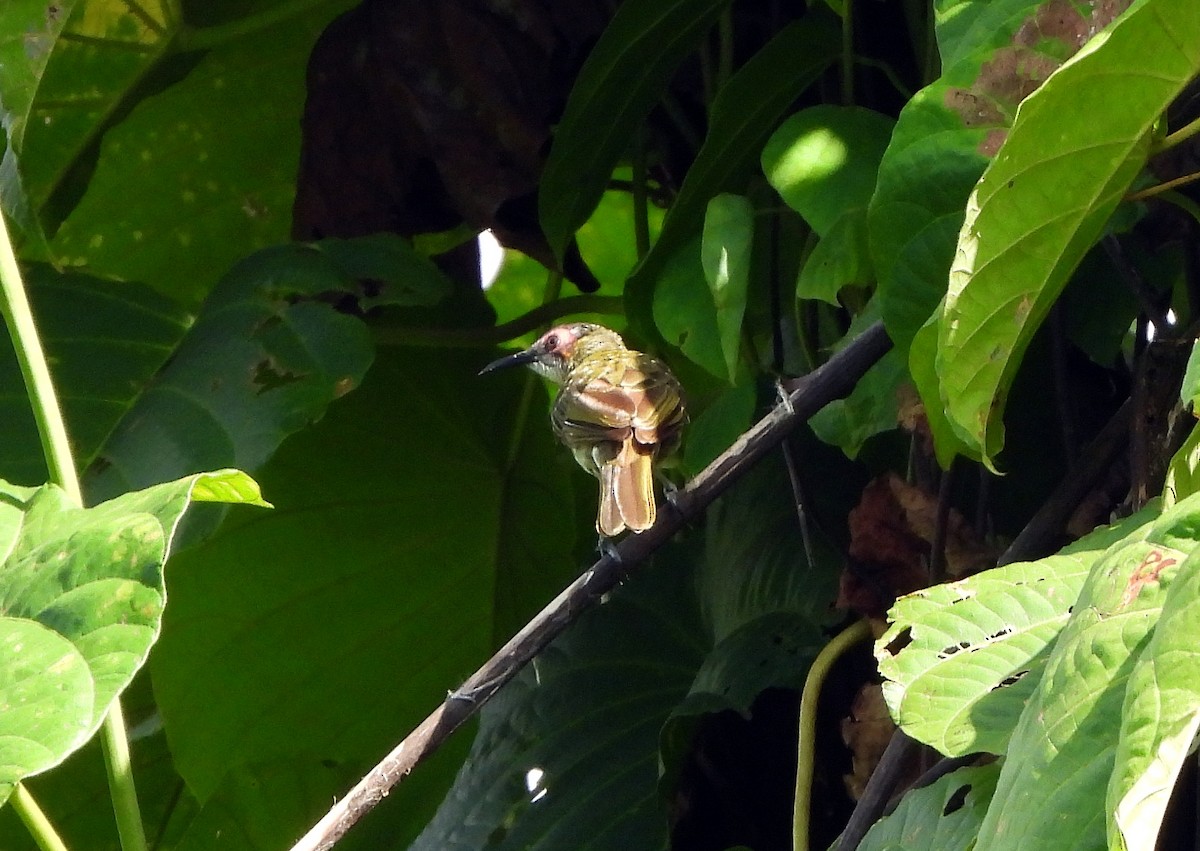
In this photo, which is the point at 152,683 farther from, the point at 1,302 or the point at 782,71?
the point at 782,71

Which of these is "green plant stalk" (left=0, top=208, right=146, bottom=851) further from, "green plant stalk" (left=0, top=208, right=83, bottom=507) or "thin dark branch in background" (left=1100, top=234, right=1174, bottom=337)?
"thin dark branch in background" (left=1100, top=234, right=1174, bottom=337)

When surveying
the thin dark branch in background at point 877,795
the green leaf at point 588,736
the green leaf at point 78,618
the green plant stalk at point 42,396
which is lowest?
the green leaf at point 588,736

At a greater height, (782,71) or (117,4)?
(117,4)

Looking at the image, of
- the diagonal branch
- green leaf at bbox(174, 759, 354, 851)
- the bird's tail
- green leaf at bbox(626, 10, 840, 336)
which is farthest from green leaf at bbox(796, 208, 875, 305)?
green leaf at bbox(174, 759, 354, 851)

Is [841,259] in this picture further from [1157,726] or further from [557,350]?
[557,350]

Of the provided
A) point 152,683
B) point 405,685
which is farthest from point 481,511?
point 152,683

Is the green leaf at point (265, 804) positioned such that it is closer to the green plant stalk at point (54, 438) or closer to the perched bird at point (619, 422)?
the perched bird at point (619, 422)

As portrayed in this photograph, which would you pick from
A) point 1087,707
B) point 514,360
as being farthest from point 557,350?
point 1087,707

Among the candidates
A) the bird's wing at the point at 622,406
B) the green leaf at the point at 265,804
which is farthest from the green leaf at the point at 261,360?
the green leaf at the point at 265,804
